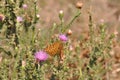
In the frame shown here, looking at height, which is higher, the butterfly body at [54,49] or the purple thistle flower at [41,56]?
the butterfly body at [54,49]

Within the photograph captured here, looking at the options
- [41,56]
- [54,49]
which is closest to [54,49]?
[54,49]

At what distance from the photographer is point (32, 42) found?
2.44 metres

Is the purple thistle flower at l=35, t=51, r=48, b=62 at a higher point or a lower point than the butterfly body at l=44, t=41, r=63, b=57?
lower

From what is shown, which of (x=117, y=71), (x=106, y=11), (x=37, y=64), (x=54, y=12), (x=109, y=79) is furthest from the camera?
(x=106, y=11)

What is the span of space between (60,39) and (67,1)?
10.4ft

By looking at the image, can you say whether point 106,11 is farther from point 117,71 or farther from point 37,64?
point 37,64

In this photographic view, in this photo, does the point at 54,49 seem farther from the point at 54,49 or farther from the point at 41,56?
the point at 41,56

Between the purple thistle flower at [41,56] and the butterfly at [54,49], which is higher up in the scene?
the butterfly at [54,49]

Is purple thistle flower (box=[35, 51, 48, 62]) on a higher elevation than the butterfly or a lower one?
lower

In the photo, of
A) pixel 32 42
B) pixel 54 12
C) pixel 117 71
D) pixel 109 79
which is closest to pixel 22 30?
pixel 32 42

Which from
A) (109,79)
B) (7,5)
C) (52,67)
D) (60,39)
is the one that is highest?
(7,5)

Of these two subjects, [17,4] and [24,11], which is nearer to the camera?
[17,4]

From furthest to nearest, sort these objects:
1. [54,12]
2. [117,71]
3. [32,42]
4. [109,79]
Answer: [54,12]
[117,71]
[109,79]
[32,42]

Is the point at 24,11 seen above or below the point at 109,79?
above
